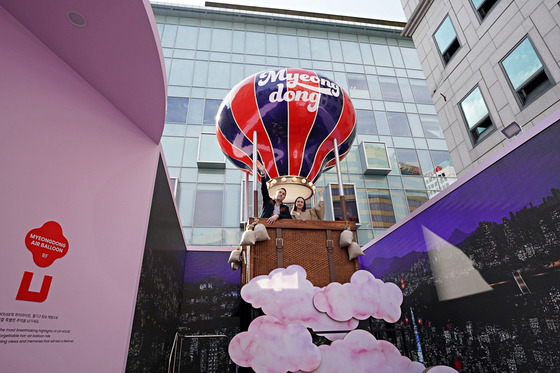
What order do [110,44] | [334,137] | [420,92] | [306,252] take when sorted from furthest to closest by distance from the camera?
[420,92]
[334,137]
[306,252]
[110,44]

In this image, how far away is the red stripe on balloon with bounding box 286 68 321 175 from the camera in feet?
20.3

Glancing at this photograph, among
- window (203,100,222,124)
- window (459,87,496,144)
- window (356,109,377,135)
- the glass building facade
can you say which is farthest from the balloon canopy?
window (356,109,377,135)

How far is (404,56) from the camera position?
798 inches

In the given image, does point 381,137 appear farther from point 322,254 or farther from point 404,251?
point 322,254

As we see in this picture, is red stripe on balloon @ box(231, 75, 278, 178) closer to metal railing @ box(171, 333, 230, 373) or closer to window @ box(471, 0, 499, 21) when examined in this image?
metal railing @ box(171, 333, 230, 373)

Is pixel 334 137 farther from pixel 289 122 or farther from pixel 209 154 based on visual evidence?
pixel 209 154

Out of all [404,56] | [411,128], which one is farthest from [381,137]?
[404,56]

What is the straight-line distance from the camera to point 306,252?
474 centimetres

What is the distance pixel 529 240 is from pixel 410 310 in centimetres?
254

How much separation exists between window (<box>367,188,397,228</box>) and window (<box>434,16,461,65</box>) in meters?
6.22

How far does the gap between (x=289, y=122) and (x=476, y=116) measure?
6946 millimetres

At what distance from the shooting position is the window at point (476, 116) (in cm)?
949

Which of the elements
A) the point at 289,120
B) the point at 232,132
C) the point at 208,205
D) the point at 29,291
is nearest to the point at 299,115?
the point at 289,120

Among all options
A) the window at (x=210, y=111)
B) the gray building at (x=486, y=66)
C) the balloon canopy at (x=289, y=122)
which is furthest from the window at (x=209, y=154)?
the gray building at (x=486, y=66)
